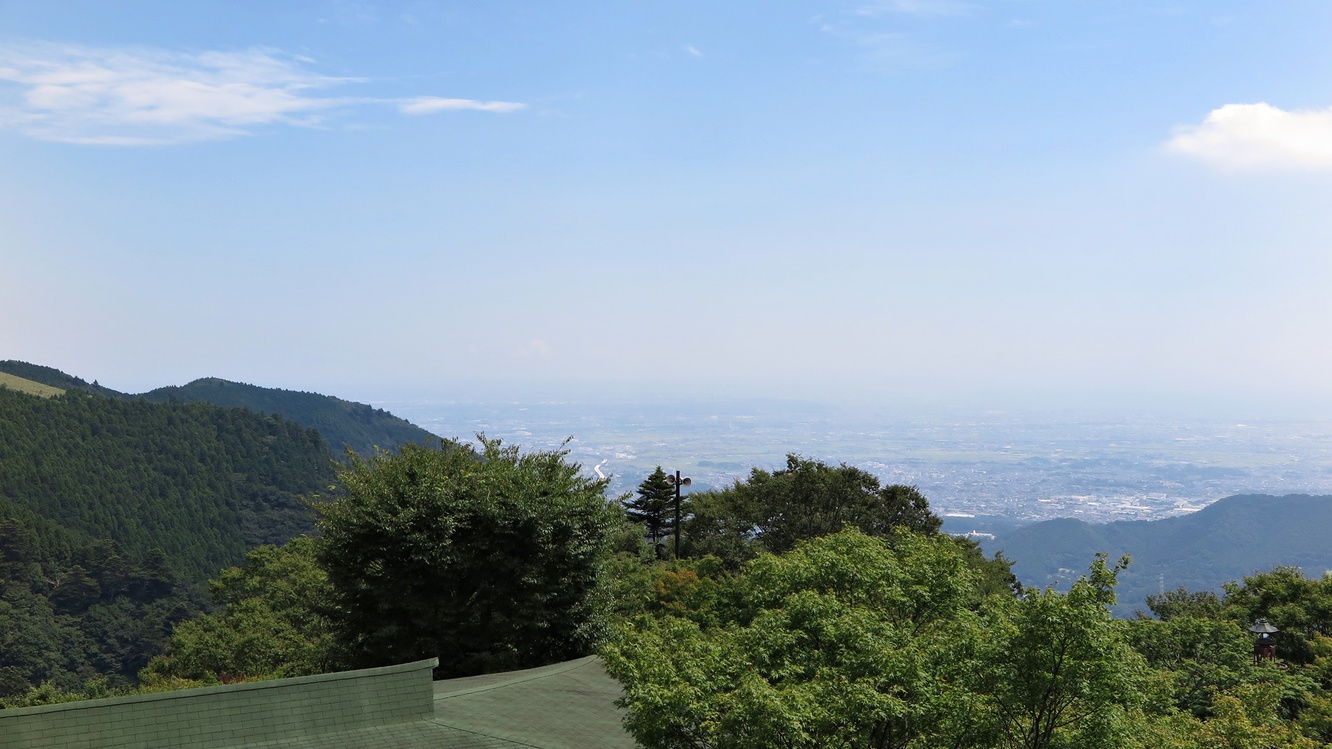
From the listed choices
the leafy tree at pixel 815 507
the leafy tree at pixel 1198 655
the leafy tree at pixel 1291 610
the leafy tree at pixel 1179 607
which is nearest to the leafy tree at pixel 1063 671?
the leafy tree at pixel 1198 655

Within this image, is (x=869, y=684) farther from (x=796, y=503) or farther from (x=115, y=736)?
(x=796, y=503)

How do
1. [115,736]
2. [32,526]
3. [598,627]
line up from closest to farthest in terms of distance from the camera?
[115,736] < [598,627] < [32,526]

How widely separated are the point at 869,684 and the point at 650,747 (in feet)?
9.93

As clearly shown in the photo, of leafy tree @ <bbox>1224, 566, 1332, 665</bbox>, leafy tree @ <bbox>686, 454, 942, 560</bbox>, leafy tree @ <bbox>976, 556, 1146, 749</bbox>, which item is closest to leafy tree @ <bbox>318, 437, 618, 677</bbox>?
leafy tree @ <bbox>976, 556, 1146, 749</bbox>

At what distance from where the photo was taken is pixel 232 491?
188000mm

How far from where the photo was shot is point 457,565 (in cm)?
2517

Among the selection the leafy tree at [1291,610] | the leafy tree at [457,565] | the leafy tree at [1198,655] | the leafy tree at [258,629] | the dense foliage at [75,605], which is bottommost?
the dense foliage at [75,605]

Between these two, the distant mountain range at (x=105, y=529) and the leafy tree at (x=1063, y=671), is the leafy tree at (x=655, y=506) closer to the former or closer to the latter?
the leafy tree at (x=1063, y=671)

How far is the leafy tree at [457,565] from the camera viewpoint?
981 inches

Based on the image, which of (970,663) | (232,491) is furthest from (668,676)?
(232,491)

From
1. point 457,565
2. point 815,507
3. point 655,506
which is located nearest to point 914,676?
point 457,565

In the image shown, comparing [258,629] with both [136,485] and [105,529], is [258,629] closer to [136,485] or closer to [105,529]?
[105,529]

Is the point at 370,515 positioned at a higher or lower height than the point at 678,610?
higher

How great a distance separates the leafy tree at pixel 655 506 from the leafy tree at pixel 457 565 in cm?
3173
